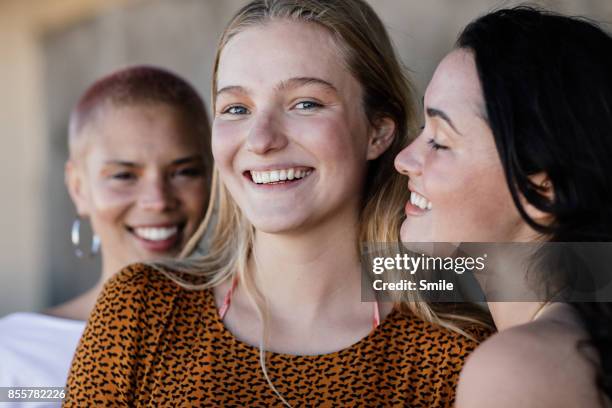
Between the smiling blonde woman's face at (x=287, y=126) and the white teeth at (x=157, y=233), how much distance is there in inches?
25.9

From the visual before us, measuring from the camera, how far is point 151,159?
106 inches

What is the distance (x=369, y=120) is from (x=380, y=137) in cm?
7

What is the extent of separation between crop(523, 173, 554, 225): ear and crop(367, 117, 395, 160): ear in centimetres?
57

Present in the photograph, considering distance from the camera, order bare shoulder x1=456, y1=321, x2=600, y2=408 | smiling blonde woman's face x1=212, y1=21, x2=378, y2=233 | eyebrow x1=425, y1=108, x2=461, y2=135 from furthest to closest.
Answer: smiling blonde woman's face x1=212, y1=21, x2=378, y2=233
eyebrow x1=425, y1=108, x2=461, y2=135
bare shoulder x1=456, y1=321, x2=600, y2=408

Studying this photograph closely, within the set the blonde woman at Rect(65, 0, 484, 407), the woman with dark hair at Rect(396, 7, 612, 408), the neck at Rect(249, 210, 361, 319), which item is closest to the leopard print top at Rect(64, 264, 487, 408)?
the blonde woman at Rect(65, 0, 484, 407)

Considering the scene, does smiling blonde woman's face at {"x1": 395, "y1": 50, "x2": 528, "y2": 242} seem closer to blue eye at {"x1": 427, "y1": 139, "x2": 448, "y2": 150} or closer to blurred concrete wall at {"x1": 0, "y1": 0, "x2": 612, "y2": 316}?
blue eye at {"x1": 427, "y1": 139, "x2": 448, "y2": 150}

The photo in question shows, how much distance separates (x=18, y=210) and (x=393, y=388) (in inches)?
217

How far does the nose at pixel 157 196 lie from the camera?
2.68m

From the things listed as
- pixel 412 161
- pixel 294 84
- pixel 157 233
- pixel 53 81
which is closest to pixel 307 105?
pixel 294 84

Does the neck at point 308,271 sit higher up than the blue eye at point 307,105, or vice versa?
the blue eye at point 307,105

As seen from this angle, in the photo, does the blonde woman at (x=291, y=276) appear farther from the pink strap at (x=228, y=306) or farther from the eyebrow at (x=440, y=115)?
the eyebrow at (x=440, y=115)

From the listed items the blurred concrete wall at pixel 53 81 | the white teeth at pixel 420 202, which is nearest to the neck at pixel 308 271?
the white teeth at pixel 420 202

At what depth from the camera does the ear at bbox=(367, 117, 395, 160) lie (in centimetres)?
224

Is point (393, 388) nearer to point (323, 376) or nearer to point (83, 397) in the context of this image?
point (323, 376)
